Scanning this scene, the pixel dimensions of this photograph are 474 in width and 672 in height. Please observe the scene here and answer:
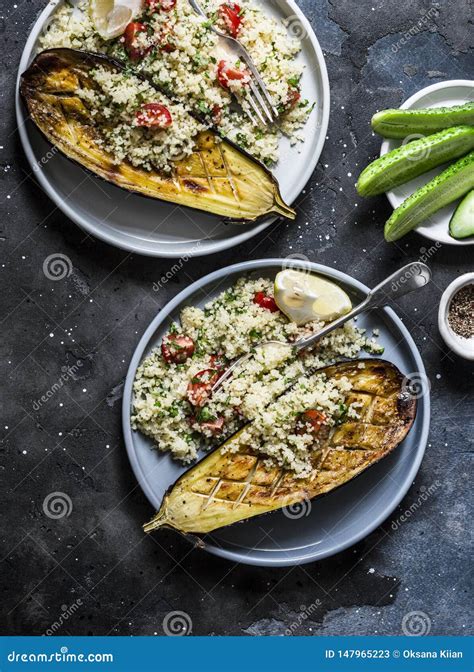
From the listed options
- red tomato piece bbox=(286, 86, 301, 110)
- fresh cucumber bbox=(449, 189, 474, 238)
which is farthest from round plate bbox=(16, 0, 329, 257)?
fresh cucumber bbox=(449, 189, 474, 238)

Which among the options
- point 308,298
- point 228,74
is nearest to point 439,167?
point 308,298

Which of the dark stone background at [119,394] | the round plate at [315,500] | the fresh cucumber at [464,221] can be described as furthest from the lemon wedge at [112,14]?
the fresh cucumber at [464,221]

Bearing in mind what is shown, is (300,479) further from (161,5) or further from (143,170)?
(161,5)

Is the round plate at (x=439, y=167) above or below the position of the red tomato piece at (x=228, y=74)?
below

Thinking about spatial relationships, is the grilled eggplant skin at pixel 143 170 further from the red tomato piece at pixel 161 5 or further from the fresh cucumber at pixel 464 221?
the fresh cucumber at pixel 464 221

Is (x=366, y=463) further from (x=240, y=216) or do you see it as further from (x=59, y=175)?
(x=59, y=175)

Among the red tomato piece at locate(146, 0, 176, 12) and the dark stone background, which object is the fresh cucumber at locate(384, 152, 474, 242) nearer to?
the dark stone background

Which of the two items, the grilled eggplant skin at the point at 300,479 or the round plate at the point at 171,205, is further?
the round plate at the point at 171,205
